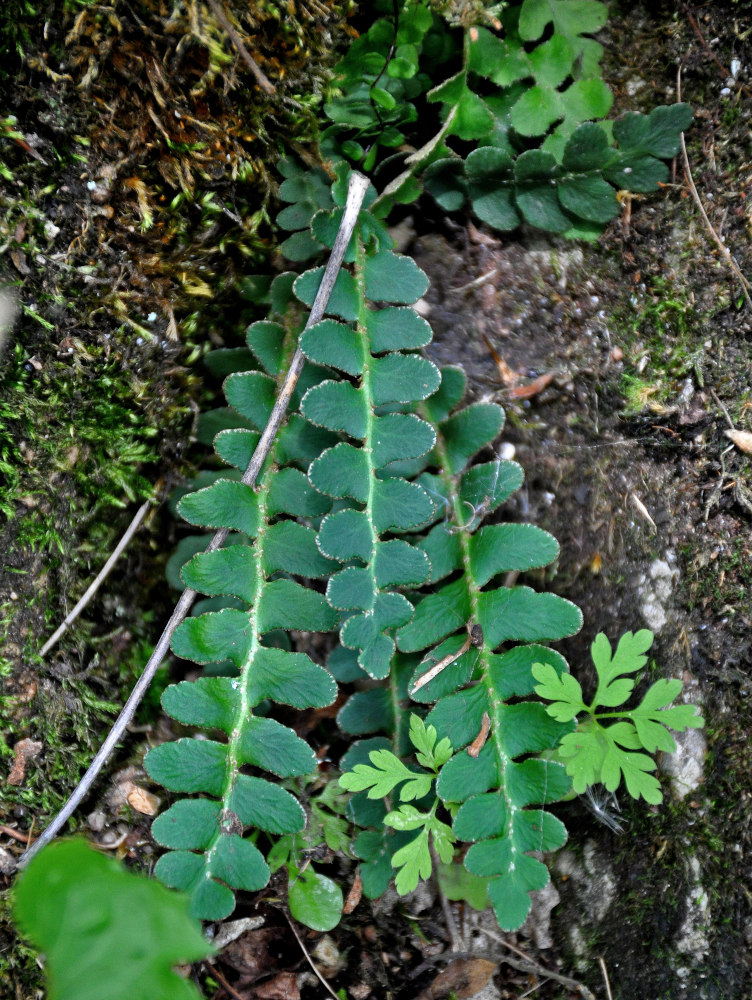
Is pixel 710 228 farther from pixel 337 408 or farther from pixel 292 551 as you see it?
pixel 292 551

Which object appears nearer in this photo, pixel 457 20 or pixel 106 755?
pixel 106 755

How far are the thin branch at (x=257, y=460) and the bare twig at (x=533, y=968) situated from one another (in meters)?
1.35

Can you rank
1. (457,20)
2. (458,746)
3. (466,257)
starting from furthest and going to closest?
1. (466,257)
2. (457,20)
3. (458,746)

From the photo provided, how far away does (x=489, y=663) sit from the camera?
199cm

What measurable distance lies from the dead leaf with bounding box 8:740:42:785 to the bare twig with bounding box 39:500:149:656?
0.25m

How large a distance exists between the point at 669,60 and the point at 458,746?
2.47 meters

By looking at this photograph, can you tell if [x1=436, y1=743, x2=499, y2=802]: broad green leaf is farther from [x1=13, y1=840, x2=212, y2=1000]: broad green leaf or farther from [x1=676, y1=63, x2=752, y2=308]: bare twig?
[x1=676, y1=63, x2=752, y2=308]: bare twig

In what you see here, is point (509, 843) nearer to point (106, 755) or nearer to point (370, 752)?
point (370, 752)

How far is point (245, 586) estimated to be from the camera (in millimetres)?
1977

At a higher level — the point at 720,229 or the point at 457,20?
the point at 457,20

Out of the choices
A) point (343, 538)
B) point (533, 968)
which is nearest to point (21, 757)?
point (343, 538)

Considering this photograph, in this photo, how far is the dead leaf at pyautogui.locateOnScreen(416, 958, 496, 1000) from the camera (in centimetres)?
221

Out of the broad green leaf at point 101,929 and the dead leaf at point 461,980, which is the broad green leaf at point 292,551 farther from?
the dead leaf at point 461,980

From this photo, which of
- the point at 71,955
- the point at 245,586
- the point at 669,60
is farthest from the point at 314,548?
the point at 669,60
